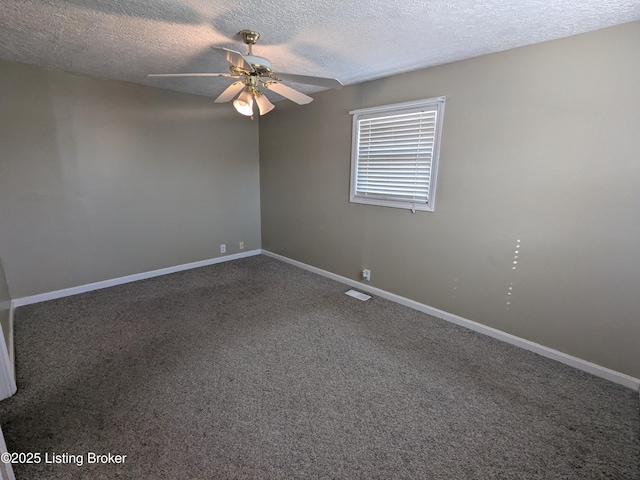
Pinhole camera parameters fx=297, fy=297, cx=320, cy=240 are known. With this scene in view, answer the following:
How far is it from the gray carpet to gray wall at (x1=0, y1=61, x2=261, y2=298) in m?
0.78

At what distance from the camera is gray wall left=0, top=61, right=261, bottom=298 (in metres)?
3.00

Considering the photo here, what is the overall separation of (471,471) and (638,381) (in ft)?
5.15

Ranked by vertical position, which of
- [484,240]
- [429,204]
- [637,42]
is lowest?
[484,240]

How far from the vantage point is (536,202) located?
2.34 m

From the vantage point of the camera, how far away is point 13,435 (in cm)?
162

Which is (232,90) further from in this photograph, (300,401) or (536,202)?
(536,202)

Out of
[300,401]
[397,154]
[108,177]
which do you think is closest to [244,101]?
[397,154]

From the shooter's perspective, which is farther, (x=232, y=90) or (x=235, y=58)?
(x=232, y=90)

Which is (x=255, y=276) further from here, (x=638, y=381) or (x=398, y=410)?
(x=638, y=381)

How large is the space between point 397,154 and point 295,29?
1544mm

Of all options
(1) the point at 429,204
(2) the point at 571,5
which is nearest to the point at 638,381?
(1) the point at 429,204

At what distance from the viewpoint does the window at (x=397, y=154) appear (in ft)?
9.39

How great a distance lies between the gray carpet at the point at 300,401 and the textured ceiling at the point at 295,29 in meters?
2.40

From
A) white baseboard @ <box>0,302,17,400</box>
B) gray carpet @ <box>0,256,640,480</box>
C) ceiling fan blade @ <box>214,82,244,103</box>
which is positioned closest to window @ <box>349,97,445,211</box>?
gray carpet @ <box>0,256,640,480</box>
